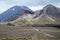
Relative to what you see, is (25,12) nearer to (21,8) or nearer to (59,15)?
(21,8)

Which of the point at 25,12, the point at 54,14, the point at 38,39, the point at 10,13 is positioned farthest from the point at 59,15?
the point at 38,39

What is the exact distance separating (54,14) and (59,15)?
5916 mm

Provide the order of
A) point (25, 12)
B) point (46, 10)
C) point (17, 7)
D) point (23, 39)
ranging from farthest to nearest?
point (17, 7) → point (25, 12) → point (46, 10) → point (23, 39)

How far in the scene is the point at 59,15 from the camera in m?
112

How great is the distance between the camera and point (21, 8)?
135500 millimetres

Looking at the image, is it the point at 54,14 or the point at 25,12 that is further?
the point at 25,12

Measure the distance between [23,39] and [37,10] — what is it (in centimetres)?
9962

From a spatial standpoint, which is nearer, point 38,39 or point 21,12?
point 38,39

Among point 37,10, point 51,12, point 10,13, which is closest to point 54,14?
point 51,12

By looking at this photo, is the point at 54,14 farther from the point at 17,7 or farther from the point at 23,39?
the point at 23,39

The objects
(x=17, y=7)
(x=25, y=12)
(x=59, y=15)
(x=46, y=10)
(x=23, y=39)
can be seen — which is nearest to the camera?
(x=23, y=39)

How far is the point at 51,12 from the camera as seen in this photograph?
118062mm

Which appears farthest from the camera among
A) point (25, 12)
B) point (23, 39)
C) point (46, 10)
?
point (25, 12)

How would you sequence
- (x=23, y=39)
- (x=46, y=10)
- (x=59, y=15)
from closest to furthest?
(x=23, y=39)
(x=59, y=15)
(x=46, y=10)
